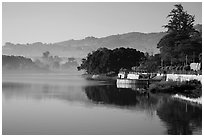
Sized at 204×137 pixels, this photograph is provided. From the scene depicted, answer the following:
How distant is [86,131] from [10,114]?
877 cm

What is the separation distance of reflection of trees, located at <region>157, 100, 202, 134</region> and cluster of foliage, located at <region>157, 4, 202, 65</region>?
3672 centimetres

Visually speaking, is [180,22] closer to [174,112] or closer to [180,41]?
[180,41]

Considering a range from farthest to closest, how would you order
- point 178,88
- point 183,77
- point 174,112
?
1. point 183,77
2. point 178,88
3. point 174,112

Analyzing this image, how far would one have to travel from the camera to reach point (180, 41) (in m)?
71.6

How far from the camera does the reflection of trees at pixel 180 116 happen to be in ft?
68.3

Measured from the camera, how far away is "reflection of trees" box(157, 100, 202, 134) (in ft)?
68.3

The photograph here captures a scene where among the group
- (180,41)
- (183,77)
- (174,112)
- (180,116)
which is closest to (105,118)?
(180,116)

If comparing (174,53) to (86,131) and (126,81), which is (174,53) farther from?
(86,131)

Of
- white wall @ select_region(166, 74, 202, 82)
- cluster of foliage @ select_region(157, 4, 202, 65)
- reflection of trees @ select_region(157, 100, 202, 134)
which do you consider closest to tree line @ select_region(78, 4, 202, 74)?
cluster of foliage @ select_region(157, 4, 202, 65)

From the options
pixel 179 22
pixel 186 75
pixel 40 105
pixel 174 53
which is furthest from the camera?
pixel 179 22

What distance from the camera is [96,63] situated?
112375mm

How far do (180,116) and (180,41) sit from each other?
48.3m

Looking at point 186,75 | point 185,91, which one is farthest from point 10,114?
point 186,75

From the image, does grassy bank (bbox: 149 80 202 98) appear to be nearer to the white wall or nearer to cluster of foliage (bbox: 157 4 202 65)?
the white wall
